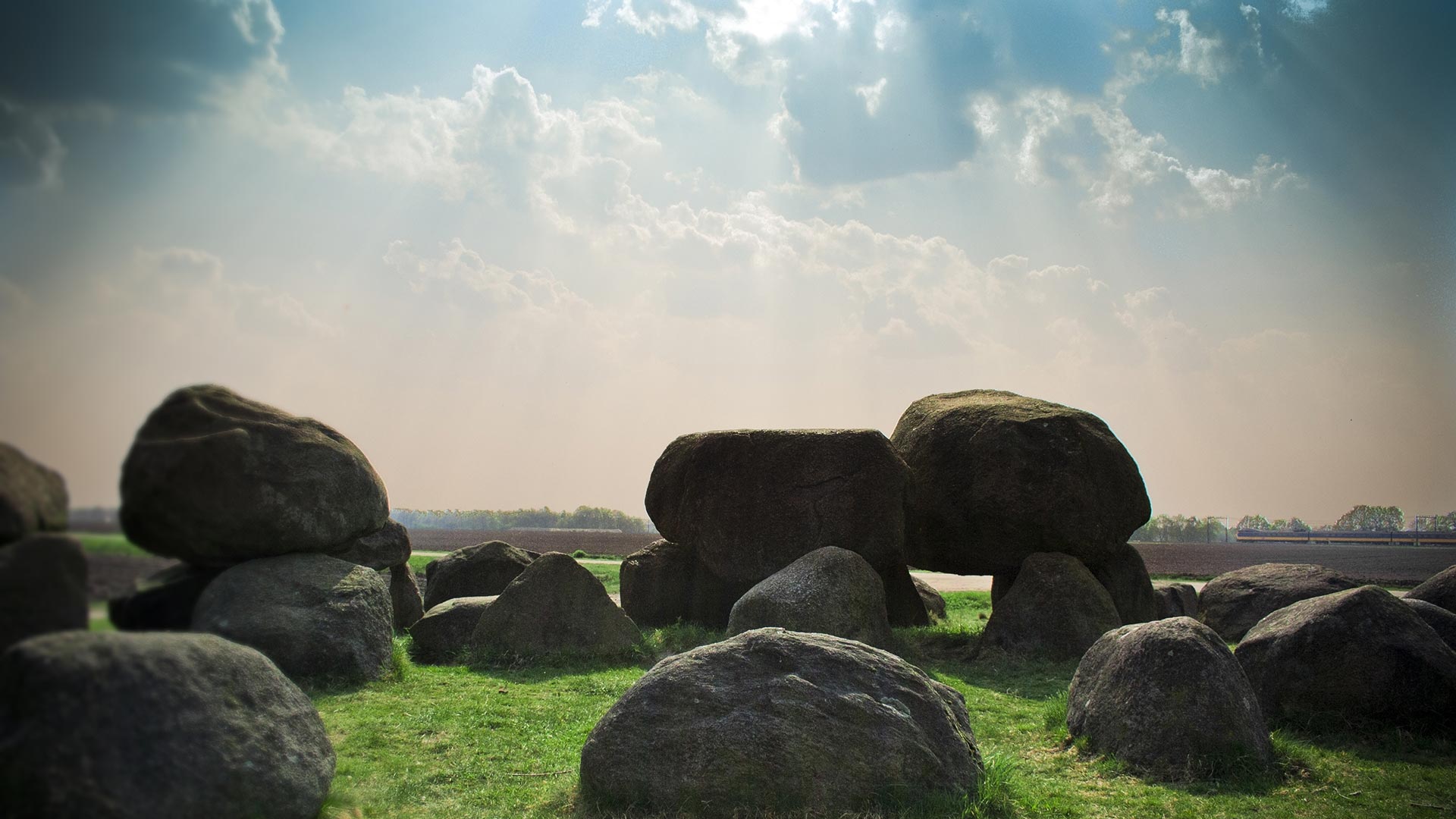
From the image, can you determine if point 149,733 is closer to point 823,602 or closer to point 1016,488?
point 823,602

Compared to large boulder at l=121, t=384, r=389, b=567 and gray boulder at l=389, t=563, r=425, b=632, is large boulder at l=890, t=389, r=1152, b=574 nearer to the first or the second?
gray boulder at l=389, t=563, r=425, b=632

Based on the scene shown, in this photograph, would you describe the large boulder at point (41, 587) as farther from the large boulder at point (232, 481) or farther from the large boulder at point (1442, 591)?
the large boulder at point (1442, 591)

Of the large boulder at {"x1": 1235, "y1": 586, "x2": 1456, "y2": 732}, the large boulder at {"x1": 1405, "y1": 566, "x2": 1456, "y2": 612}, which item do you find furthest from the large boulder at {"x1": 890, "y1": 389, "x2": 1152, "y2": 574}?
the large boulder at {"x1": 1235, "y1": 586, "x2": 1456, "y2": 732}

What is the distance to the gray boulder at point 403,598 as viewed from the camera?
14.6 meters

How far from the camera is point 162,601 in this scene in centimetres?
397

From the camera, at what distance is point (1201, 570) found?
39312 mm

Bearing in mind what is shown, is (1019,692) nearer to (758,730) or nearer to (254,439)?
(758,730)

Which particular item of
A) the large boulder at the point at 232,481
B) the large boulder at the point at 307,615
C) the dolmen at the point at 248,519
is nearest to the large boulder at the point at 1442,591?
the large boulder at the point at 307,615

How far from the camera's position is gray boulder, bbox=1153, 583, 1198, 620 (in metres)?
16.1

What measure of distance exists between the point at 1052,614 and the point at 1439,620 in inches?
176

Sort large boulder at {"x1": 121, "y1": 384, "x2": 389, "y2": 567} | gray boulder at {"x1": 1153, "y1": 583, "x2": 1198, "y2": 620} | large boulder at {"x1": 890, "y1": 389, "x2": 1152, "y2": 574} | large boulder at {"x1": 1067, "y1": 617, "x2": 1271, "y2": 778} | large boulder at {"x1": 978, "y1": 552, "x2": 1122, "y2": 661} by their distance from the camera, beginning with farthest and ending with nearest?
gray boulder at {"x1": 1153, "y1": 583, "x2": 1198, "y2": 620} < large boulder at {"x1": 890, "y1": 389, "x2": 1152, "y2": 574} < large boulder at {"x1": 978, "y1": 552, "x2": 1122, "y2": 661} < large boulder at {"x1": 1067, "y1": 617, "x2": 1271, "y2": 778} < large boulder at {"x1": 121, "y1": 384, "x2": 389, "y2": 567}

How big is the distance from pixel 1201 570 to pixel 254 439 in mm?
41991

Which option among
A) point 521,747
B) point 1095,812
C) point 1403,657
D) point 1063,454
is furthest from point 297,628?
point 1063,454

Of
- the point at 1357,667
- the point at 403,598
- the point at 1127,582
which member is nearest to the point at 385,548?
the point at 403,598
